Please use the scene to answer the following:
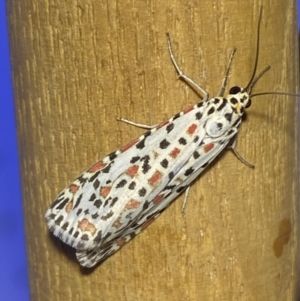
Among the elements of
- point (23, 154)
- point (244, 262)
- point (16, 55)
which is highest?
point (16, 55)

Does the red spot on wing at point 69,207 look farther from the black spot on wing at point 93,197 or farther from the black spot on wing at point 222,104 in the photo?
the black spot on wing at point 222,104

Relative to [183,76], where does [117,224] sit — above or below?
below

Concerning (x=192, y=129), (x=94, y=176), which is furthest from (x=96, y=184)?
(x=192, y=129)

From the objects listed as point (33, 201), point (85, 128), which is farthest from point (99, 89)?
point (33, 201)

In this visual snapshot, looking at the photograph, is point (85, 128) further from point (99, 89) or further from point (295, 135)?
point (295, 135)

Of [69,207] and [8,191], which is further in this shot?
[8,191]

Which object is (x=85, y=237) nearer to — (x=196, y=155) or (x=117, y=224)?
(x=117, y=224)
